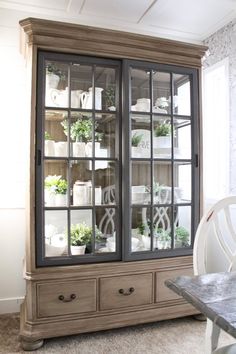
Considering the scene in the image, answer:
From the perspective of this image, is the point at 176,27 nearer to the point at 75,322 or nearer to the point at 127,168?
the point at 127,168

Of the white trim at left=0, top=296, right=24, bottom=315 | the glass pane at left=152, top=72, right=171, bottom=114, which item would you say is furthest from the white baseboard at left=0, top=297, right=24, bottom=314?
the glass pane at left=152, top=72, right=171, bottom=114

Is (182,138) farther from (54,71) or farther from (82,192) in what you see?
(54,71)

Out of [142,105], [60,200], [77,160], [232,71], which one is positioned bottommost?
[60,200]

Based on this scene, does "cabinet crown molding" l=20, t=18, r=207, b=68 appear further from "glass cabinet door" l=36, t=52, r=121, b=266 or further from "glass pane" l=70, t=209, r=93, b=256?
"glass pane" l=70, t=209, r=93, b=256

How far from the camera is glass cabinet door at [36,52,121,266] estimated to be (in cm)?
201

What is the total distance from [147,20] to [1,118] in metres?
1.54

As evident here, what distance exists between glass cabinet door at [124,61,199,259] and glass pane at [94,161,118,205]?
13 cm

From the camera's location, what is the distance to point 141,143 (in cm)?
226

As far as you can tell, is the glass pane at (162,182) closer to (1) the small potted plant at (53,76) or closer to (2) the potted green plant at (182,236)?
(2) the potted green plant at (182,236)

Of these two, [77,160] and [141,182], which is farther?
[141,182]

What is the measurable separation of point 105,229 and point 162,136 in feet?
2.72

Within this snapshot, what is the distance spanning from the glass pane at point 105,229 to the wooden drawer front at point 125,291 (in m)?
0.23

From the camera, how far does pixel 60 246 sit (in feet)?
6.86

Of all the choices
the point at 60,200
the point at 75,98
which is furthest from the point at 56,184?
the point at 75,98
